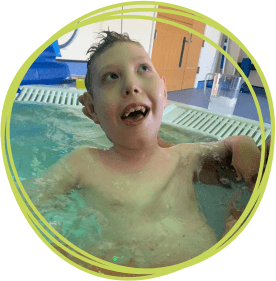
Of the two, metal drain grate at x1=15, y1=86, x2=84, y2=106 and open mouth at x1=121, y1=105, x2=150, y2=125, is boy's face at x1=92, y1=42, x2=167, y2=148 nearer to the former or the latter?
open mouth at x1=121, y1=105, x2=150, y2=125

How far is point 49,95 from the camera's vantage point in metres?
1.83

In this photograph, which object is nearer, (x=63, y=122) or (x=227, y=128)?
(x=227, y=128)

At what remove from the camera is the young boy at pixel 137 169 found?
0.73 meters

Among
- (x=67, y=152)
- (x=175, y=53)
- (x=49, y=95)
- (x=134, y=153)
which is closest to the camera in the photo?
(x=134, y=153)

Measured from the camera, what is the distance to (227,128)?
1513 millimetres

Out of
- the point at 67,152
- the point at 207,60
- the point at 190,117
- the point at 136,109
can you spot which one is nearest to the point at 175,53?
the point at 190,117

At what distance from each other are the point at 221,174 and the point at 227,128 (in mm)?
571

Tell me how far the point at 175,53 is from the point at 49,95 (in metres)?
1.50

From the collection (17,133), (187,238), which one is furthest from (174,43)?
(187,238)

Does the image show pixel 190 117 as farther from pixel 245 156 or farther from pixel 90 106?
pixel 90 106

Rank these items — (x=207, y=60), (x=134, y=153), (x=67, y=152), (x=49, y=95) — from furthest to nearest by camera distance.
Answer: (x=207, y=60) < (x=49, y=95) < (x=67, y=152) < (x=134, y=153)

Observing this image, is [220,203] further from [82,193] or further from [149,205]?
[82,193]

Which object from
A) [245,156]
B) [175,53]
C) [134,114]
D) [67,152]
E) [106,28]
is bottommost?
[67,152]

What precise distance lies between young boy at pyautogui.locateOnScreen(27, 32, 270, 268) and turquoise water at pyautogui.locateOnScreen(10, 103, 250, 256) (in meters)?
0.04
